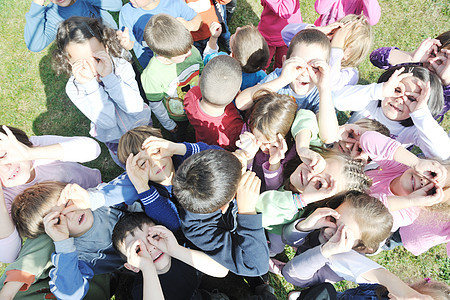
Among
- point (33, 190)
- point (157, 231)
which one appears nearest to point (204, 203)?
point (157, 231)

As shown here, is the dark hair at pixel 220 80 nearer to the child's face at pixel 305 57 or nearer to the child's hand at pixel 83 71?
the child's face at pixel 305 57

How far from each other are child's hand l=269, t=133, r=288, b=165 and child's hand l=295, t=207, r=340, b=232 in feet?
1.82

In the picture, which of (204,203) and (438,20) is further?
(438,20)

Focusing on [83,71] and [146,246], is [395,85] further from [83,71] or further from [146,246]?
[83,71]

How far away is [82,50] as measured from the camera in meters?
2.94

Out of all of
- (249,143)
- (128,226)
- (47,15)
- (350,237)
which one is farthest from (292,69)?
(47,15)

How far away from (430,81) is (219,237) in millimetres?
2425

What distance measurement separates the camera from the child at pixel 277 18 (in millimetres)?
3515

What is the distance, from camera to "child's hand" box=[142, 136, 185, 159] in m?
2.51

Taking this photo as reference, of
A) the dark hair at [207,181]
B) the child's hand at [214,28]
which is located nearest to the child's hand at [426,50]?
the child's hand at [214,28]

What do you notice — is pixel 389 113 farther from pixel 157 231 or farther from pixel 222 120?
pixel 157 231

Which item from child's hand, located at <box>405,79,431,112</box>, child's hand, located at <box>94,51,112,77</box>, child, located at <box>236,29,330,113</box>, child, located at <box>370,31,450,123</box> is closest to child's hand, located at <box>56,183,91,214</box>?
child's hand, located at <box>94,51,112,77</box>

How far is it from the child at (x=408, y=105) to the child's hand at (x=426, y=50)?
1.31 ft

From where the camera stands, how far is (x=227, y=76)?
2.64 metres
